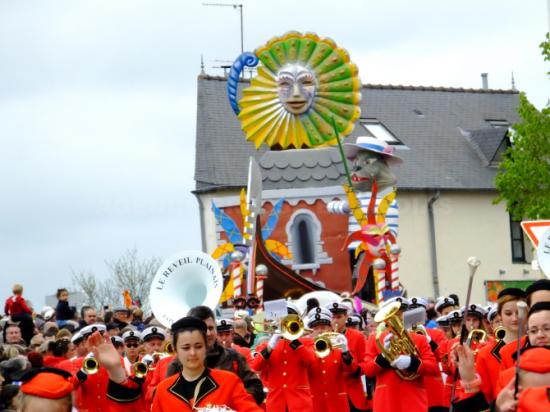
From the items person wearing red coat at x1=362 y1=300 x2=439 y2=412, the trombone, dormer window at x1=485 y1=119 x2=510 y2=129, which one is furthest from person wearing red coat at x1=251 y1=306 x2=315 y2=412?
dormer window at x1=485 y1=119 x2=510 y2=129

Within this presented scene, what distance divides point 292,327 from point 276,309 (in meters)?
3.18

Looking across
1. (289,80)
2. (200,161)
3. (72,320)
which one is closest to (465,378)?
(72,320)

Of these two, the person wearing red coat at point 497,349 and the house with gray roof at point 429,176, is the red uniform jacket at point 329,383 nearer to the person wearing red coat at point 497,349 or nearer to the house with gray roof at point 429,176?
the person wearing red coat at point 497,349

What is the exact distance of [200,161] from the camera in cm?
4906

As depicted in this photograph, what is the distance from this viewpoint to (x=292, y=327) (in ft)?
49.4

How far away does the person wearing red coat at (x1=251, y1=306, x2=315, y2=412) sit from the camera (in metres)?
15.9

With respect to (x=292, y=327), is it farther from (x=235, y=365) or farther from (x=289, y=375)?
(x=235, y=365)

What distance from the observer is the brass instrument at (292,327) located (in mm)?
15047

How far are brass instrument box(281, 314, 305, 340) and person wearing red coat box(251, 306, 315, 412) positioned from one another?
647mm

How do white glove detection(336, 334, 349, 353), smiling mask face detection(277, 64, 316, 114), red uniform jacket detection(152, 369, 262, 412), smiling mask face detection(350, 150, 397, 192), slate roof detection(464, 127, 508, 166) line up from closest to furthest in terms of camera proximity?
red uniform jacket detection(152, 369, 262, 412) < white glove detection(336, 334, 349, 353) < smiling mask face detection(350, 150, 397, 192) < smiling mask face detection(277, 64, 316, 114) < slate roof detection(464, 127, 508, 166)

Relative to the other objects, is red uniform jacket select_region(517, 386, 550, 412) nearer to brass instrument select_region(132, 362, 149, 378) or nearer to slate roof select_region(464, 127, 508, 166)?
brass instrument select_region(132, 362, 149, 378)

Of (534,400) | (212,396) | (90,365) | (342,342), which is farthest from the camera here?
(342,342)

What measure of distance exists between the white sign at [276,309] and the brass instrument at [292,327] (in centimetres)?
229

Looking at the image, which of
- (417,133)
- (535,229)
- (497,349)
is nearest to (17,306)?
(535,229)
